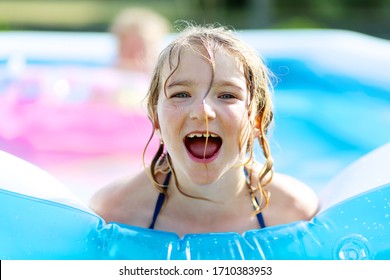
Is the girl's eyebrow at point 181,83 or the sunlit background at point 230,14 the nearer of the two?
the girl's eyebrow at point 181,83

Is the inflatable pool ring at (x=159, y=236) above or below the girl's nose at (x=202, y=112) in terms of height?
below

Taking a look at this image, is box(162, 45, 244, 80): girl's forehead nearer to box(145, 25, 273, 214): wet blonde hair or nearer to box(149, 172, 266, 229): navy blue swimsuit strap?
box(145, 25, 273, 214): wet blonde hair

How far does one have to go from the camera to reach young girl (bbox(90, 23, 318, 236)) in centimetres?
→ 173

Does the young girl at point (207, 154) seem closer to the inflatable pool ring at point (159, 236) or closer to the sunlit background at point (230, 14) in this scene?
the inflatable pool ring at point (159, 236)

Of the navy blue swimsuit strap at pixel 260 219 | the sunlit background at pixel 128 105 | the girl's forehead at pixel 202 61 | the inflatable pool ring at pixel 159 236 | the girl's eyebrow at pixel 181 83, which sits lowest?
the inflatable pool ring at pixel 159 236

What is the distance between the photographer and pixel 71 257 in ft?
5.59

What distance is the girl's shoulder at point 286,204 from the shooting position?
6.43ft

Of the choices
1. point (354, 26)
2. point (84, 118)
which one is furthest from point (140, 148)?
point (354, 26)

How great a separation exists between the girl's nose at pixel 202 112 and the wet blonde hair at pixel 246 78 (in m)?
0.12

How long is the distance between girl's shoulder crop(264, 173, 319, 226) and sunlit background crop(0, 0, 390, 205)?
0.60 metres

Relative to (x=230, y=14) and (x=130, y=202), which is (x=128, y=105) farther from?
(x=230, y=14)

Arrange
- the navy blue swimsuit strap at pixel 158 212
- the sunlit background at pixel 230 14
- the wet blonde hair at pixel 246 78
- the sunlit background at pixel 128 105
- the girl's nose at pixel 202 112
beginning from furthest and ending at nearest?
1. the sunlit background at pixel 230 14
2. the sunlit background at pixel 128 105
3. the navy blue swimsuit strap at pixel 158 212
4. the wet blonde hair at pixel 246 78
5. the girl's nose at pixel 202 112

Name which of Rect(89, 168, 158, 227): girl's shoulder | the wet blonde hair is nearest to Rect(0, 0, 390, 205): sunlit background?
Rect(89, 168, 158, 227): girl's shoulder

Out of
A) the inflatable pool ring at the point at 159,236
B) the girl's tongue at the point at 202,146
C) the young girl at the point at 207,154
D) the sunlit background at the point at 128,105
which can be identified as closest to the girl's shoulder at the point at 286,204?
the young girl at the point at 207,154
